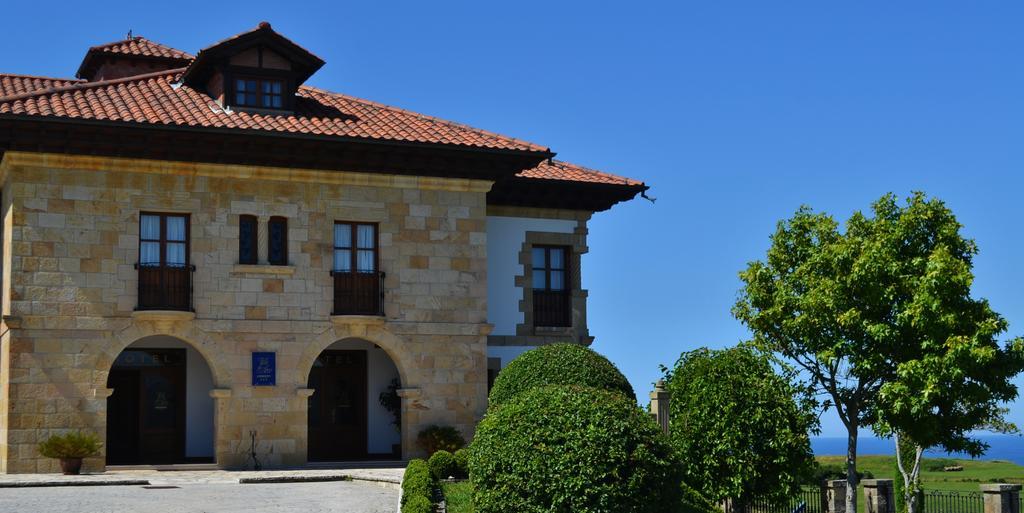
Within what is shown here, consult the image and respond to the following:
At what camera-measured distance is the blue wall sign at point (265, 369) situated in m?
25.4

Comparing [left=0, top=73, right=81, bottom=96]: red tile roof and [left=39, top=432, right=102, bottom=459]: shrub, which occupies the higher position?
[left=0, top=73, right=81, bottom=96]: red tile roof

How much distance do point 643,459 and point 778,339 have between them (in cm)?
1266

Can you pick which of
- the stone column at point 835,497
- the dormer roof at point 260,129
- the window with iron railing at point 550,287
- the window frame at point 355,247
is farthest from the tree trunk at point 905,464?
the window frame at point 355,247

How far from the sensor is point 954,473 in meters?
73.9

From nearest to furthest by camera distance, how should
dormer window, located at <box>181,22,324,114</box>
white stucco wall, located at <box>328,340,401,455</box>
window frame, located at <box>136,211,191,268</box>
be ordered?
window frame, located at <box>136,211,191,268</box> < dormer window, located at <box>181,22,324,114</box> < white stucco wall, located at <box>328,340,401,455</box>

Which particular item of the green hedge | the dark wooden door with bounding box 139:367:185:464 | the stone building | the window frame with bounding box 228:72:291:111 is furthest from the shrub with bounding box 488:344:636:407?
Result: the window frame with bounding box 228:72:291:111

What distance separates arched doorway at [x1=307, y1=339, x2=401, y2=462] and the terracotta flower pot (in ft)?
19.1

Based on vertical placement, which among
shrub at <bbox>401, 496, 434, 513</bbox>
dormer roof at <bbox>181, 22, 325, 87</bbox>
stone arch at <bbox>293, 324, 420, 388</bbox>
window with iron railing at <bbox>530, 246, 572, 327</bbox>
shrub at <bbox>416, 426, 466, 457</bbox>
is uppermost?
dormer roof at <bbox>181, 22, 325, 87</bbox>

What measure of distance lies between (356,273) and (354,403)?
3.45 metres

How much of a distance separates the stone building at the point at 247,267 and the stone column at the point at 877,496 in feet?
26.0

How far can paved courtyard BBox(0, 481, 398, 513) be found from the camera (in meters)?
18.4

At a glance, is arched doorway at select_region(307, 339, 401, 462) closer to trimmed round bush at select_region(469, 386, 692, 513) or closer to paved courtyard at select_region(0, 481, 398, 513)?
paved courtyard at select_region(0, 481, 398, 513)

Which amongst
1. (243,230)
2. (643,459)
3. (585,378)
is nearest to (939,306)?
(585,378)

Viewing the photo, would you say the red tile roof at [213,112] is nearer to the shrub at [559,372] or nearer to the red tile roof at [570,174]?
the red tile roof at [570,174]
